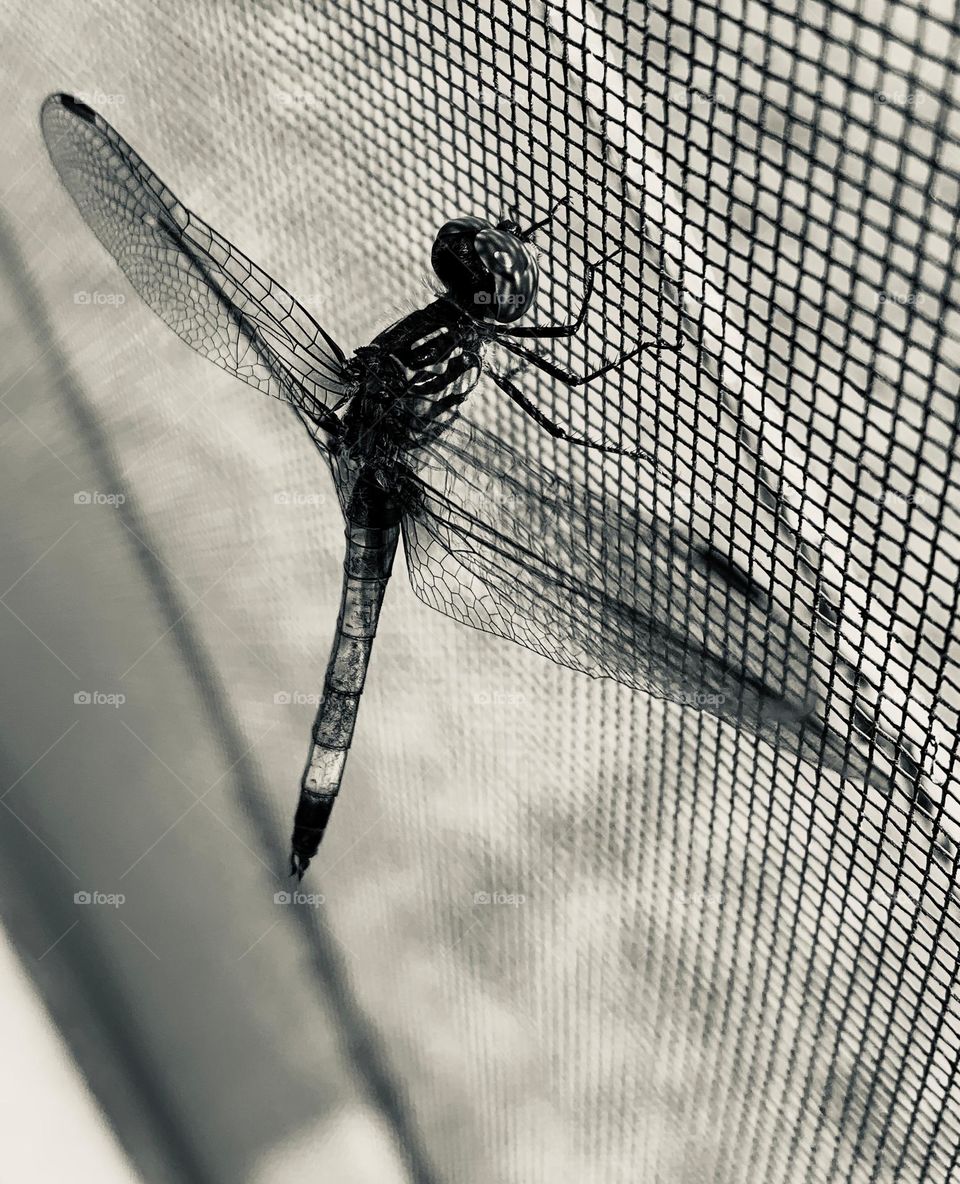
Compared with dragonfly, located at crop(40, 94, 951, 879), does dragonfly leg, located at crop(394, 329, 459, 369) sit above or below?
above

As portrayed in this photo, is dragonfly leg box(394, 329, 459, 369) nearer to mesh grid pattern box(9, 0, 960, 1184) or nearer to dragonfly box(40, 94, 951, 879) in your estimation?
dragonfly box(40, 94, 951, 879)

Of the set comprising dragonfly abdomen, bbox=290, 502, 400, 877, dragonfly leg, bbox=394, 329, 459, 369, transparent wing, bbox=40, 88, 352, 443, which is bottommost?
dragonfly abdomen, bbox=290, 502, 400, 877

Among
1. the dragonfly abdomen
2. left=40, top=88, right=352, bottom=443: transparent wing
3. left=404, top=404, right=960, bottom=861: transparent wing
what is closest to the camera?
left=404, top=404, right=960, bottom=861: transparent wing

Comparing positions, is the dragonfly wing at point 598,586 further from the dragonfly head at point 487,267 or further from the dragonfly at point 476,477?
the dragonfly head at point 487,267

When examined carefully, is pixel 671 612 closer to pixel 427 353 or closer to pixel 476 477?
pixel 476 477

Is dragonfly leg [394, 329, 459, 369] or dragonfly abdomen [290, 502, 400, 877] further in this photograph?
dragonfly abdomen [290, 502, 400, 877]

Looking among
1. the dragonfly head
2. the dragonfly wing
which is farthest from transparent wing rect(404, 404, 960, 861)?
the dragonfly head

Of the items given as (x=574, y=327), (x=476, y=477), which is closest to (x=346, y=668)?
(x=476, y=477)

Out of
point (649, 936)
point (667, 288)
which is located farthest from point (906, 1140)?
point (667, 288)
